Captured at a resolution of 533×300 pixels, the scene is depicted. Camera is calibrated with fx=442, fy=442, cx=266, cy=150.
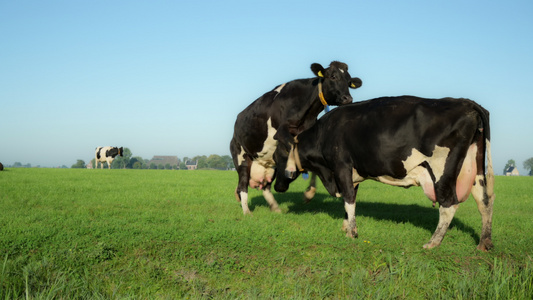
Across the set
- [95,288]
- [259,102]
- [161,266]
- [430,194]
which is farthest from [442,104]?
[95,288]

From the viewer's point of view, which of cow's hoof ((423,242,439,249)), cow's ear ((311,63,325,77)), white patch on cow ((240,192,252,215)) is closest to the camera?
Answer: cow's hoof ((423,242,439,249))

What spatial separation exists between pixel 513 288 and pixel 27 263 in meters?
6.39

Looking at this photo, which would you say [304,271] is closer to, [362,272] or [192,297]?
[362,272]

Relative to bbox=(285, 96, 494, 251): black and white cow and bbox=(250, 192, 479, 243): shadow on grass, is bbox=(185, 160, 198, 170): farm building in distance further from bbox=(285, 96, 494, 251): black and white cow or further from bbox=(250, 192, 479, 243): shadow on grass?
bbox=(285, 96, 494, 251): black and white cow

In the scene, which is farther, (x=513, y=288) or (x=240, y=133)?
(x=240, y=133)

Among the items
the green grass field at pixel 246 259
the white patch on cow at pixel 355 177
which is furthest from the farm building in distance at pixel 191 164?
the white patch on cow at pixel 355 177

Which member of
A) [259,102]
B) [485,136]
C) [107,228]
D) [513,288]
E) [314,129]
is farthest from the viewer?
[259,102]

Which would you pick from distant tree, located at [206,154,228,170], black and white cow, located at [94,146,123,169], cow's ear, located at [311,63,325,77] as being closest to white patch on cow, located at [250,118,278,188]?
cow's ear, located at [311,63,325,77]

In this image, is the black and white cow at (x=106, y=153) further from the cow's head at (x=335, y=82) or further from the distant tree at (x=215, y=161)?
the distant tree at (x=215, y=161)

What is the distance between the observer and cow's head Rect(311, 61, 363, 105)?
8.35 meters

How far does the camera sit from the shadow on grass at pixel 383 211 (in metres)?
9.41

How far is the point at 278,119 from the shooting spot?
9297 mm

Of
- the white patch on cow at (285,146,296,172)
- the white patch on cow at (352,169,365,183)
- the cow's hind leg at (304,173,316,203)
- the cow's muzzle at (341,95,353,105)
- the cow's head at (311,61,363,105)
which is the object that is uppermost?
the cow's head at (311,61,363,105)

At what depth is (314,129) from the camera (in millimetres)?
9031
